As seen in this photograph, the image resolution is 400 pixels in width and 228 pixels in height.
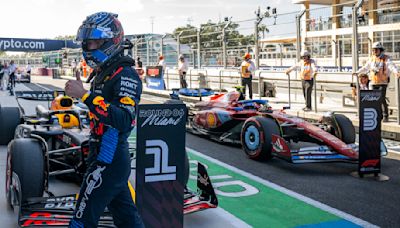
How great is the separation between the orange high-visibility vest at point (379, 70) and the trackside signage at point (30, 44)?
116 feet

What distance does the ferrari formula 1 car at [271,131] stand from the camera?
6879 mm

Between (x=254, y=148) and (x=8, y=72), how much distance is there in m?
22.3

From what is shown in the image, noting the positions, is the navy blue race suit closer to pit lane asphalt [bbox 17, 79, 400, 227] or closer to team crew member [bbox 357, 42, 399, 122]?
pit lane asphalt [bbox 17, 79, 400, 227]

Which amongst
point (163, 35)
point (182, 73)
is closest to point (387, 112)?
point (182, 73)

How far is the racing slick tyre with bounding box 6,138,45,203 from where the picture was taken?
4656 mm

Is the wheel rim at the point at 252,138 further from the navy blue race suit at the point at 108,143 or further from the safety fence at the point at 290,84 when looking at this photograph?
the navy blue race suit at the point at 108,143

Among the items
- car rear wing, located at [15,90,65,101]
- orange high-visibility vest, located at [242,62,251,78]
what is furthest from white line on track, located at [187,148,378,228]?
orange high-visibility vest, located at [242,62,251,78]

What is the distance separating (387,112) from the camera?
1070cm

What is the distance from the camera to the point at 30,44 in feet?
146

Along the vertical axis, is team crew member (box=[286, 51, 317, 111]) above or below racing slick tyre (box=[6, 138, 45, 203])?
above

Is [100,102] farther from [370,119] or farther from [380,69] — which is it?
[380,69]

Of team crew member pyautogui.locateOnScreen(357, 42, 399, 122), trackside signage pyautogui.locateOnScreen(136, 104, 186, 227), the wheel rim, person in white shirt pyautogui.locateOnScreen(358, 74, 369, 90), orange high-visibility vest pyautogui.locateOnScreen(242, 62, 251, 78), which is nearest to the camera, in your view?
trackside signage pyautogui.locateOnScreen(136, 104, 186, 227)

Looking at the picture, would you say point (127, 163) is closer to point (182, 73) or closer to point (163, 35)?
point (182, 73)

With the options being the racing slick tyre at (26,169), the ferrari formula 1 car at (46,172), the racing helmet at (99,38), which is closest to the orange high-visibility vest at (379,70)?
the ferrari formula 1 car at (46,172)
